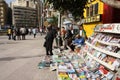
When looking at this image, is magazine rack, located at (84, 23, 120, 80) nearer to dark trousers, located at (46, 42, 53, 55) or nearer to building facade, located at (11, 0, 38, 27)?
dark trousers, located at (46, 42, 53, 55)

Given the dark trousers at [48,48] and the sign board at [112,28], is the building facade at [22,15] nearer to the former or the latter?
the dark trousers at [48,48]

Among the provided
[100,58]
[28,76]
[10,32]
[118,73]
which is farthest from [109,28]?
[10,32]

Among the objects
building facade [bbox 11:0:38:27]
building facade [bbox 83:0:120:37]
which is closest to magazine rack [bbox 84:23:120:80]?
building facade [bbox 83:0:120:37]

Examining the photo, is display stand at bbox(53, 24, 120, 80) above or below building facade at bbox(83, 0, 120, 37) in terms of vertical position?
below

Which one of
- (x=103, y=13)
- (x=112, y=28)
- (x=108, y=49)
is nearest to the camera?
(x=108, y=49)

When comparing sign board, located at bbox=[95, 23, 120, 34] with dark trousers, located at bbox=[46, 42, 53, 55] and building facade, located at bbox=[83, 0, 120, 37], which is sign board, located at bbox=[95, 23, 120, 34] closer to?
dark trousers, located at bbox=[46, 42, 53, 55]

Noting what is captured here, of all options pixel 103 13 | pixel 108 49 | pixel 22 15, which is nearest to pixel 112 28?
pixel 108 49

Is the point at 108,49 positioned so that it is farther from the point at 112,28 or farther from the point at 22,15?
the point at 22,15

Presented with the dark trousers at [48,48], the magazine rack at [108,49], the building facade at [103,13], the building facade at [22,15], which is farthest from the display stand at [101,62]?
the building facade at [22,15]

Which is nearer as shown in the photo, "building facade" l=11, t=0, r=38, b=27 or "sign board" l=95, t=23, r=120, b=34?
"sign board" l=95, t=23, r=120, b=34

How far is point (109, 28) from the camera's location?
9477mm

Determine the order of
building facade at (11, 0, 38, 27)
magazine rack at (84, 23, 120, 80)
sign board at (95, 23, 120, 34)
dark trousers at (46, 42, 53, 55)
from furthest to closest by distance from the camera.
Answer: building facade at (11, 0, 38, 27), dark trousers at (46, 42, 53, 55), sign board at (95, 23, 120, 34), magazine rack at (84, 23, 120, 80)

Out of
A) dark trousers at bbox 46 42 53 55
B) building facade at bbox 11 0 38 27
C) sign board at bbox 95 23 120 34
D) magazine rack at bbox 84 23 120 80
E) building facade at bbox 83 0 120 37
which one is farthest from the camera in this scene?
building facade at bbox 11 0 38 27

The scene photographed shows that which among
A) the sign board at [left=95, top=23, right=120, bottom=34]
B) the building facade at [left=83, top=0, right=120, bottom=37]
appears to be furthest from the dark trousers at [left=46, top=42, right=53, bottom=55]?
the sign board at [left=95, top=23, right=120, bottom=34]
